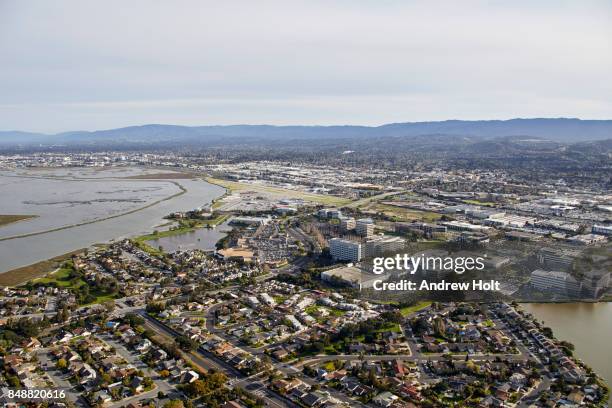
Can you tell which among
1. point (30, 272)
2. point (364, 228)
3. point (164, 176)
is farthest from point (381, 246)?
point (164, 176)

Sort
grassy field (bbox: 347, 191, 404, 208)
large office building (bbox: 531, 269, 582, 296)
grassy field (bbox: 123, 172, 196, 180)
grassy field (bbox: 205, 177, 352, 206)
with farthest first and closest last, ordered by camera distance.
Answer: grassy field (bbox: 123, 172, 196, 180) → grassy field (bbox: 205, 177, 352, 206) → grassy field (bbox: 347, 191, 404, 208) → large office building (bbox: 531, 269, 582, 296)

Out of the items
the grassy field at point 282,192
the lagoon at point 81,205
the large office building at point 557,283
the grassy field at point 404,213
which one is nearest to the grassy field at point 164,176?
the lagoon at point 81,205

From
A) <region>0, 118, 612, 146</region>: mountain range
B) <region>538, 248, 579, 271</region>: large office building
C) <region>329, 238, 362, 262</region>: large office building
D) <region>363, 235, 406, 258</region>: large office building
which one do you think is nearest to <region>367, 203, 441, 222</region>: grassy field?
<region>363, 235, 406, 258</region>: large office building

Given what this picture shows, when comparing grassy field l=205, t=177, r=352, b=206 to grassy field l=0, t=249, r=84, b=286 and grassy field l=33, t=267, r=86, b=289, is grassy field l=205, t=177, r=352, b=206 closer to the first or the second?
grassy field l=0, t=249, r=84, b=286

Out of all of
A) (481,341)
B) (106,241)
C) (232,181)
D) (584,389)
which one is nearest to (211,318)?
(481,341)

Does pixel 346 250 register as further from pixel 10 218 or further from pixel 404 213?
pixel 10 218

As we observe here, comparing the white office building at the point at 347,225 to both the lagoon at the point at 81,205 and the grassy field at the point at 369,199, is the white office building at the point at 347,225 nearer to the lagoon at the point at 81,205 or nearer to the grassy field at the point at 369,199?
the grassy field at the point at 369,199

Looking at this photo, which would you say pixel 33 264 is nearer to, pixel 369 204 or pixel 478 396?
pixel 478 396
